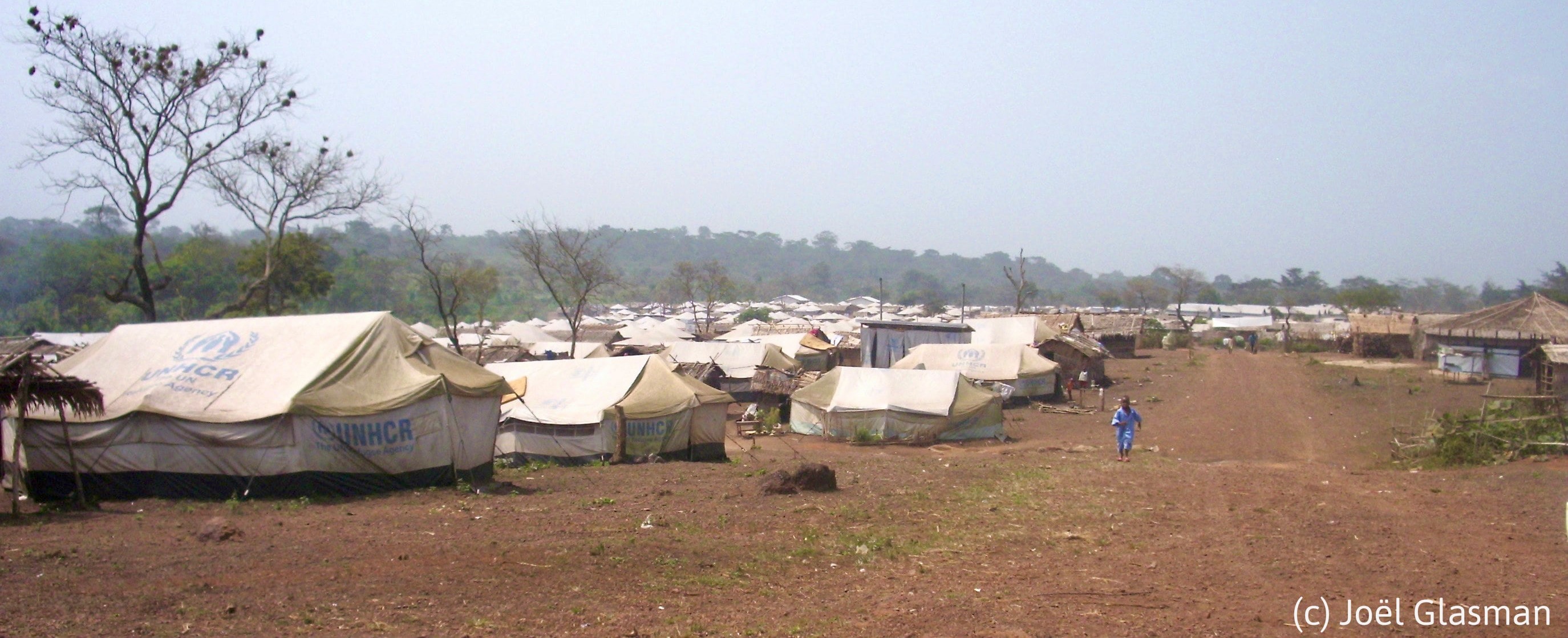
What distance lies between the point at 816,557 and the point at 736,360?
24.6 meters

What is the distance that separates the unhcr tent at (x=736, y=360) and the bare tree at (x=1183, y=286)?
41.2m

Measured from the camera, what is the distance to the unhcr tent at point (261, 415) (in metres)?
12.7

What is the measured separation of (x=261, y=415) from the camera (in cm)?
1253

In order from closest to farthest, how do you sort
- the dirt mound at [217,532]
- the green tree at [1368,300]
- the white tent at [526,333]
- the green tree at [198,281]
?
the dirt mound at [217,532], the white tent at [526,333], the green tree at [198,281], the green tree at [1368,300]

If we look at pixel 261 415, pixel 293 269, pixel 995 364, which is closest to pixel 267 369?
pixel 261 415

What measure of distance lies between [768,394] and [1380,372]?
1121 inches

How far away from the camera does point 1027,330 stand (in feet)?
133

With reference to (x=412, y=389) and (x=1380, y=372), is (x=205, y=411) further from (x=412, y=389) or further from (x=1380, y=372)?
(x=1380, y=372)

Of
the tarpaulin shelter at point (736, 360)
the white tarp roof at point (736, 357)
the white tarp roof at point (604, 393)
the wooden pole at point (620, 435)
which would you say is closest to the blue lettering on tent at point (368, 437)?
the white tarp roof at point (604, 393)

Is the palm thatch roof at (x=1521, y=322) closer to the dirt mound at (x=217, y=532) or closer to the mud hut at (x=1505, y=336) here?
the mud hut at (x=1505, y=336)

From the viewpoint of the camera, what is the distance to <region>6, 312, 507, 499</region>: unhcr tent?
41.5 ft

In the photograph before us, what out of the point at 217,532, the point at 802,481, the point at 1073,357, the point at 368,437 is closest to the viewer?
the point at 217,532

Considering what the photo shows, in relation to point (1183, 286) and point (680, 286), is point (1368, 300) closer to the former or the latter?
point (1183, 286)

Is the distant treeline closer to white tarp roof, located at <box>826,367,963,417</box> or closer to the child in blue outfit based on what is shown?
white tarp roof, located at <box>826,367,963,417</box>
